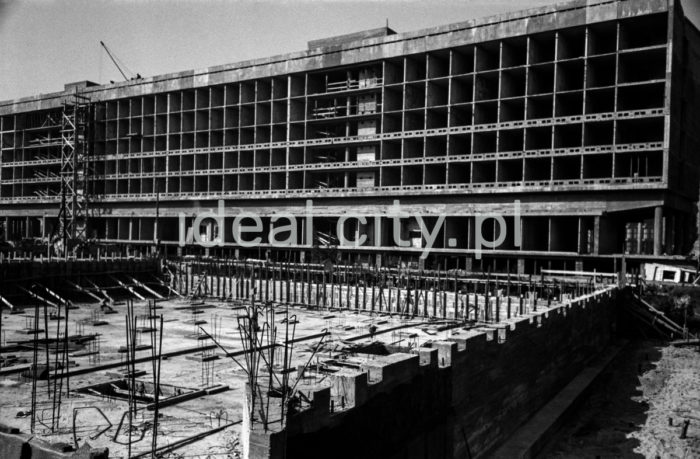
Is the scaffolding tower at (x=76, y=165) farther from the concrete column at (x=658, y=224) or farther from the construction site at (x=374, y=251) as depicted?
the concrete column at (x=658, y=224)

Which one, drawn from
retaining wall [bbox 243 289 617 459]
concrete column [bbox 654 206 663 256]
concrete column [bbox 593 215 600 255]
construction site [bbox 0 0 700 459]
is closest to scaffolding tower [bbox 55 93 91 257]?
construction site [bbox 0 0 700 459]

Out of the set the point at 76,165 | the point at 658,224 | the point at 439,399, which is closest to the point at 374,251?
the point at 658,224

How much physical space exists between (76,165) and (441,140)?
183ft

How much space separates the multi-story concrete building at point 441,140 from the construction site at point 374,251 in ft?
1.10

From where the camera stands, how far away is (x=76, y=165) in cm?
8844

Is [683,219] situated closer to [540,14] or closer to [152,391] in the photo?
[540,14]

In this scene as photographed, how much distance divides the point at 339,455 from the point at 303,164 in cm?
5969

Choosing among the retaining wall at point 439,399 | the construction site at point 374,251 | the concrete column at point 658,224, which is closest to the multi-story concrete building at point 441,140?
the concrete column at point 658,224

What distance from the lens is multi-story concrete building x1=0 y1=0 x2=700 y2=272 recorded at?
5291 centimetres

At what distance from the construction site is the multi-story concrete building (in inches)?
13.2

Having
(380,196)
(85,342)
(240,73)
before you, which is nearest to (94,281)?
(85,342)

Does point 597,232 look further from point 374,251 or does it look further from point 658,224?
point 374,251

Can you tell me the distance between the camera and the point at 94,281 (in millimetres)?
54031

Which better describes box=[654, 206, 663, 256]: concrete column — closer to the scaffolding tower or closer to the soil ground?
the soil ground
